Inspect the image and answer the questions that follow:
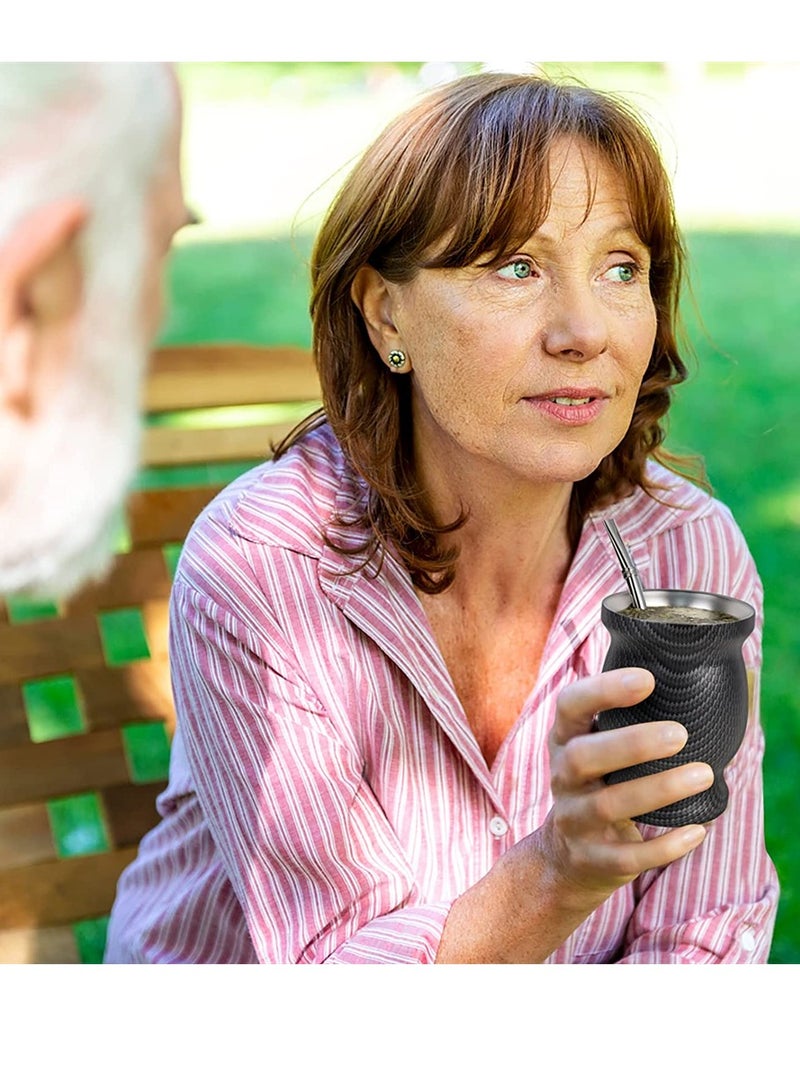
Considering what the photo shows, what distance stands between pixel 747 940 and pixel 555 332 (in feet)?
1.98

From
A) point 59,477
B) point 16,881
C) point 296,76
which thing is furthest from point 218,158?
point 16,881

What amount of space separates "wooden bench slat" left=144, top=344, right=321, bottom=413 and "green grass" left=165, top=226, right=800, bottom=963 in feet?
1.24

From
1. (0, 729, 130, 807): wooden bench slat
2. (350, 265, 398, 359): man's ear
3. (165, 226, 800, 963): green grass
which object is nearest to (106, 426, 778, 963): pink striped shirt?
(350, 265, 398, 359): man's ear

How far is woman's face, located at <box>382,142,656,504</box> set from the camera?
112 centimetres

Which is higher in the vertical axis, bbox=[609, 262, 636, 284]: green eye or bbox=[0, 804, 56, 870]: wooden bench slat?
bbox=[609, 262, 636, 284]: green eye

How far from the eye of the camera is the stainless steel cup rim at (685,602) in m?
1.00

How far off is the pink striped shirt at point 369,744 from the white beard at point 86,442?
0.19 m

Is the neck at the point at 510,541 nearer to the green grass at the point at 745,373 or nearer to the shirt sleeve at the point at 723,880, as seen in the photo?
the shirt sleeve at the point at 723,880

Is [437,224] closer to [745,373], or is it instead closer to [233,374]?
[233,374]

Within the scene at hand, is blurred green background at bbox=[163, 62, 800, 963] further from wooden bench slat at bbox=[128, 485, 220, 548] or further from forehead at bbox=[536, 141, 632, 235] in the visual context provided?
wooden bench slat at bbox=[128, 485, 220, 548]

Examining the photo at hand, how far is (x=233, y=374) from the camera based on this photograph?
1781 mm

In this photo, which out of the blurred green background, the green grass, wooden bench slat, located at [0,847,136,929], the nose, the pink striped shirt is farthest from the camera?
the green grass

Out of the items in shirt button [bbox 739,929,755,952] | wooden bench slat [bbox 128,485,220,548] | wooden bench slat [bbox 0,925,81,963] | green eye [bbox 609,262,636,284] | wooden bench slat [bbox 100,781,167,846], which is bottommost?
wooden bench slat [bbox 0,925,81,963]

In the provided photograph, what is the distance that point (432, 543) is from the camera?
130 centimetres
